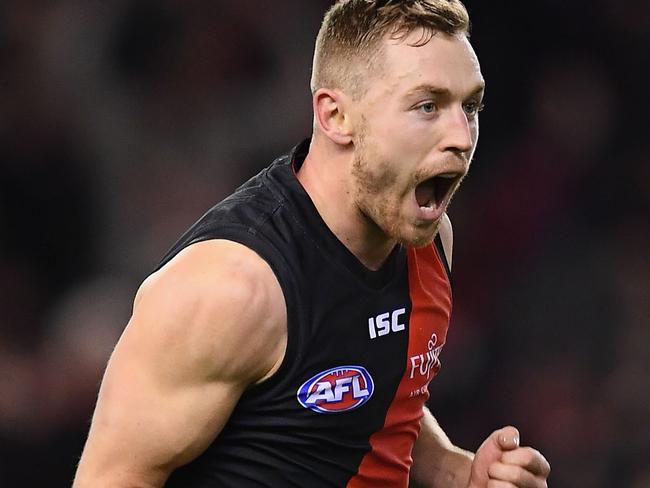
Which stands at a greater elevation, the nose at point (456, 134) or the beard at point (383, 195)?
the nose at point (456, 134)

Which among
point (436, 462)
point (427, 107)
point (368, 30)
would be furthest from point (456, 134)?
point (436, 462)

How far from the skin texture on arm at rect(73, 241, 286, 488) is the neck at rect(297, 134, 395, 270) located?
1.13 feet

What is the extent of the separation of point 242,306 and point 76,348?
9.40 feet

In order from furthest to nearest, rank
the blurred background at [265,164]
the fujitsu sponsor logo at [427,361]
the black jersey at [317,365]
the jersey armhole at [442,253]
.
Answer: the blurred background at [265,164] → the jersey armhole at [442,253] → the fujitsu sponsor logo at [427,361] → the black jersey at [317,365]

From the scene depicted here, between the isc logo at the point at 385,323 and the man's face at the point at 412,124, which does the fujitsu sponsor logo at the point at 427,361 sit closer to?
the isc logo at the point at 385,323

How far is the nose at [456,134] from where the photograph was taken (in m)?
2.59

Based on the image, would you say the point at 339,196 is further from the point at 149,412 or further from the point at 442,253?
the point at 149,412

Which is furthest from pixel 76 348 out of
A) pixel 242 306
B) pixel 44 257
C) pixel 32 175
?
pixel 242 306

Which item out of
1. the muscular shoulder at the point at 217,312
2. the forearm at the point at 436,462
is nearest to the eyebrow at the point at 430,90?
the muscular shoulder at the point at 217,312

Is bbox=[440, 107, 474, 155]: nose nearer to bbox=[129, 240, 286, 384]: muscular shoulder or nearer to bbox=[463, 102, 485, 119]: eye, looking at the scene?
bbox=[463, 102, 485, 119]: eye

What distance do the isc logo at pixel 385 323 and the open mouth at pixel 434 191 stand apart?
279mm

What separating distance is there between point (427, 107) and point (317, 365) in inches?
24.4

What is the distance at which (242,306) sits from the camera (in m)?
2.36

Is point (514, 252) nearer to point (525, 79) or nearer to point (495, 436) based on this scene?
point (525, 79)
